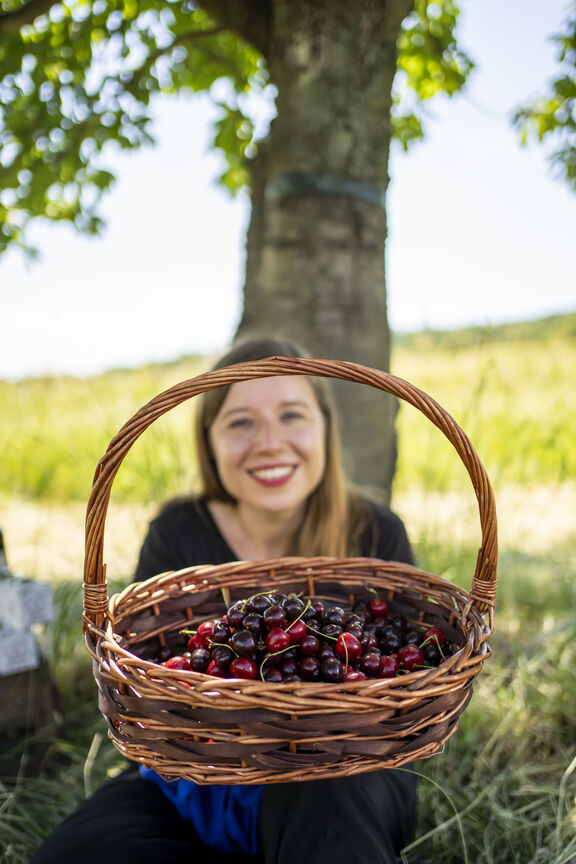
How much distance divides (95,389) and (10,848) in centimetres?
201

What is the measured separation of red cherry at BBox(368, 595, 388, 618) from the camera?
1447mm

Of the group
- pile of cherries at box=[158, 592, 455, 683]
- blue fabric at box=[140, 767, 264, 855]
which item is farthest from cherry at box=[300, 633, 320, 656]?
blue fabric at box=[140, 767, 264, 855]

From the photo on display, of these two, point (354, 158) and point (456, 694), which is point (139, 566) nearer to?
point (456, 694)

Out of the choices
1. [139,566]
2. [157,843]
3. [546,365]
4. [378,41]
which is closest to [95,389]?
[139,566]

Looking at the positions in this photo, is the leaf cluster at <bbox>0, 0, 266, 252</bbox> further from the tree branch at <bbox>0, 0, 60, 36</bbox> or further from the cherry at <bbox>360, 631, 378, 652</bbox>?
the cherry at <bbox>360, 631, 378, 652</bbox>


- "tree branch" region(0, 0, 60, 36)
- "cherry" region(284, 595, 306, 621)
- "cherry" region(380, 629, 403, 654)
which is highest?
"tree branch" region(0, 0, 60, 36)

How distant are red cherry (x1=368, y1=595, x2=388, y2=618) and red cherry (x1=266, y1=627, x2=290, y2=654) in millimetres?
367

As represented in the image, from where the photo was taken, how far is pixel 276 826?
1.28m

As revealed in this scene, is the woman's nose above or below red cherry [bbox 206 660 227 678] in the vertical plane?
above

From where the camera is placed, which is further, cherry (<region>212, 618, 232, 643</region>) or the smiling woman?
the smiling woman

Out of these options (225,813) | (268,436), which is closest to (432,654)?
(225,813)

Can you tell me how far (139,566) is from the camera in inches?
77.9

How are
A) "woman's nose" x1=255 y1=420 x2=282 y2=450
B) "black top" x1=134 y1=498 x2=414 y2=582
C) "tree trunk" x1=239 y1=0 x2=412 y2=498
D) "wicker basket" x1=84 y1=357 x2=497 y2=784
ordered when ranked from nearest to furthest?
"wicker basket" x1=84 y1=357 x2=497 y2=784 < "woman's nose" x1=255 y1=420 x2=282 y2=450 < "black top" x1=134 y1=498 x2=414 y2=582 < "tree trunk" x1=239 y1=0 x2=412 y2=498

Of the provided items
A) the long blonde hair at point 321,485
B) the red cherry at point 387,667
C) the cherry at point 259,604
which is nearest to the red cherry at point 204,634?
the cherry at point 259,604
